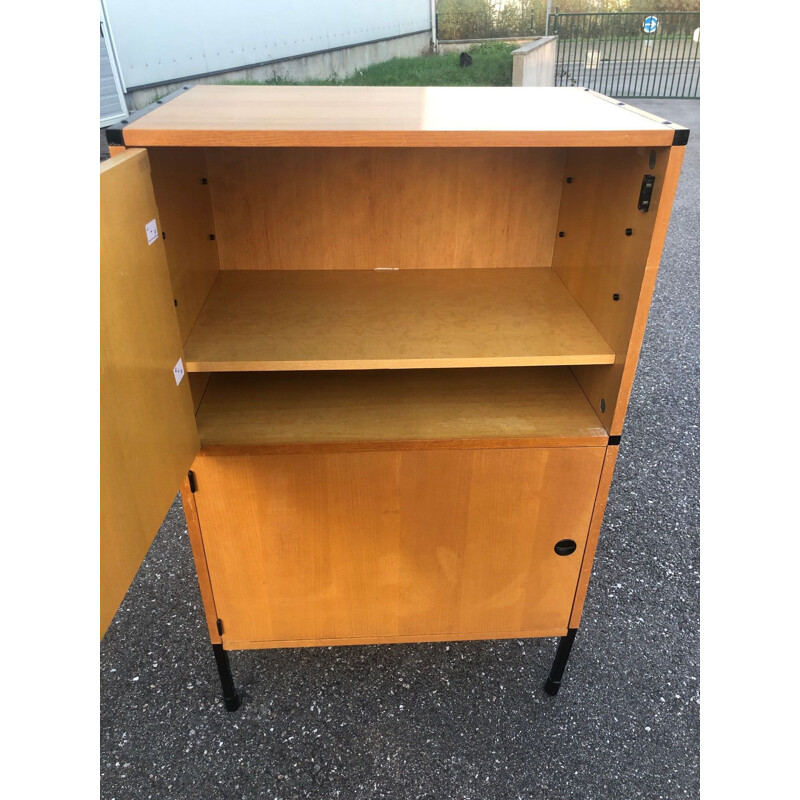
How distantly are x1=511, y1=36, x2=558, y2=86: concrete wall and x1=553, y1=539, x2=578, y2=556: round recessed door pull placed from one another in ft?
28.8

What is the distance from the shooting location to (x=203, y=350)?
113cm

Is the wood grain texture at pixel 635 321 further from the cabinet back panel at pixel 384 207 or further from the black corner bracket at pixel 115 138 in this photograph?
the black corner bracket at pixel 115 138

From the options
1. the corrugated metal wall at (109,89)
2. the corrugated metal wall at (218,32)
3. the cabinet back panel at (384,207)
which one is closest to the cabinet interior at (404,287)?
the cabinet back panel at (384,207)

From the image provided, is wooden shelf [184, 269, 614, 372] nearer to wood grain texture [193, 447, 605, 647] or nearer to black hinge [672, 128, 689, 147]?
wood grain texture [193, 447, 605, 647]

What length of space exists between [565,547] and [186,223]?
1.11 meters

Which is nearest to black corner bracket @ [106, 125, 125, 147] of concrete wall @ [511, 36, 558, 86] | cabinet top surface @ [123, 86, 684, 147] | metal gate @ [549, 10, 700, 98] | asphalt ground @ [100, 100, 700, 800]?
cabinet top surface @ [123, 86, 684, 147]

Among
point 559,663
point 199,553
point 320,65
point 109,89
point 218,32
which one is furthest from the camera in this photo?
point 320,65

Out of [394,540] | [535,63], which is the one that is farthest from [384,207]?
[535,63]

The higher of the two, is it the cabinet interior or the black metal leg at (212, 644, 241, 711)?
the cabinet interior

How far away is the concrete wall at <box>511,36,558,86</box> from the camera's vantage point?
8398 mm

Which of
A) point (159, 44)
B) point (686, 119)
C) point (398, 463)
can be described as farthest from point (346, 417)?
point (686, 119)

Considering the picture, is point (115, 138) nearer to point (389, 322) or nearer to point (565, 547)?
Answer: point (389, 322)

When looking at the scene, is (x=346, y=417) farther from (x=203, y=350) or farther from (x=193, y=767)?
(x=193, y=767)

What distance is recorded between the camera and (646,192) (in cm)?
99
